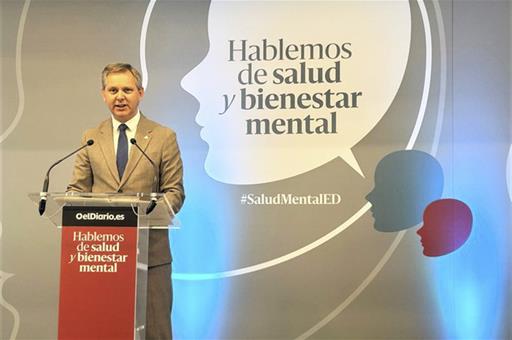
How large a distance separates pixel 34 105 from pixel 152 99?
813 millimetres

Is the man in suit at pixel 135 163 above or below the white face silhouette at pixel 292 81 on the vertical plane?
below

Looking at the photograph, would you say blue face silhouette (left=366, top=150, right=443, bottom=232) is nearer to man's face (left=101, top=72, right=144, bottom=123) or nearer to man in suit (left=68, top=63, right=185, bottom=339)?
man in suit (left=68, top=63, right=185, bottom=339)

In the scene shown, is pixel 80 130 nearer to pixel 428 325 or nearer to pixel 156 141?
pixel 156 141

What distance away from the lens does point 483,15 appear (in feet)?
13.1

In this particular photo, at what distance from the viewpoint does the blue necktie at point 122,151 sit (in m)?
3.59

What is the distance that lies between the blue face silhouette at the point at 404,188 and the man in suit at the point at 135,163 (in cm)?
128

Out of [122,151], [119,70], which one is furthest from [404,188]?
[119,70]

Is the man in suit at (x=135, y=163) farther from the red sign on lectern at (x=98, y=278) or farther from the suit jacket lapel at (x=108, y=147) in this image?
the red sign on lectern at (x=98, y=278)

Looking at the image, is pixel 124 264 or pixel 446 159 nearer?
pixel 124 264

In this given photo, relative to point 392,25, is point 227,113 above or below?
below

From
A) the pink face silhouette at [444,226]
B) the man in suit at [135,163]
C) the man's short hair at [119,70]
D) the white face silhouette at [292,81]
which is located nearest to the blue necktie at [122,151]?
the man in suit at [135,163]

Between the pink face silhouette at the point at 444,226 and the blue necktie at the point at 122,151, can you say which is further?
the pink face silhouette at the point at 444,226

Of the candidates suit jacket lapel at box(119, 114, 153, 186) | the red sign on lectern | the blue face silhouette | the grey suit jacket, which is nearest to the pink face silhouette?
the blue face silhouette

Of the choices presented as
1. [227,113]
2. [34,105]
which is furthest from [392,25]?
[34,105]
